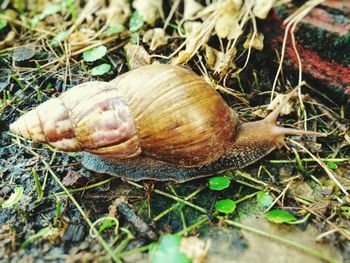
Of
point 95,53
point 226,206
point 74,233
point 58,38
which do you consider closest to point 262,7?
point 95,53

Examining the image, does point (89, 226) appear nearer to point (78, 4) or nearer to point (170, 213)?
point (170, 213)

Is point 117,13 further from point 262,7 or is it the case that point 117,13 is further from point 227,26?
point 262,7

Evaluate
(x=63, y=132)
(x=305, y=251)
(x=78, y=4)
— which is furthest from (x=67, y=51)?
(x=305, y=251)

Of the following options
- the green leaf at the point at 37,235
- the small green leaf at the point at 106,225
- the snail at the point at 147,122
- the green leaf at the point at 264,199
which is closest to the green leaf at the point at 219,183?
the snail at the point at 147,122

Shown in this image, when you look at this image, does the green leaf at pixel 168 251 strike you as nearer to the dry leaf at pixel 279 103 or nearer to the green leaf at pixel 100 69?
the dry leaf at pixel 279 103

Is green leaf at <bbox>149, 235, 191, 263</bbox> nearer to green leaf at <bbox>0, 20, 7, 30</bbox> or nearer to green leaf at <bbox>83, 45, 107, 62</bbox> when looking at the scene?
green leaf at <bbox>83, 45, 107, 62</bbox>

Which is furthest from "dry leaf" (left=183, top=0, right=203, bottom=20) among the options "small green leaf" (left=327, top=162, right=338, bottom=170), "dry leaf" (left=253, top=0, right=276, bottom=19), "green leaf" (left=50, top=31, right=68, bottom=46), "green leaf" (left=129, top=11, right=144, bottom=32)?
"small green leaf" (left=327, top=162, right=338, bottom=170)
